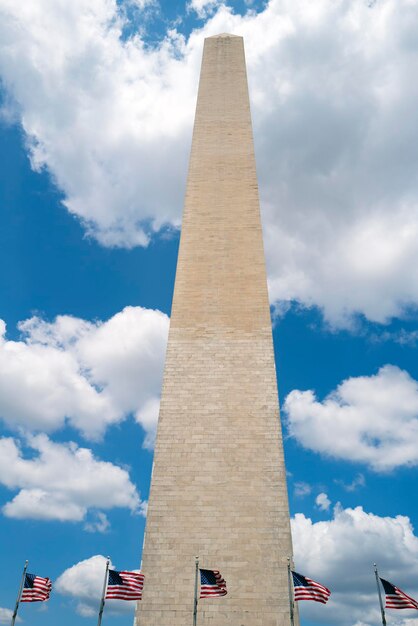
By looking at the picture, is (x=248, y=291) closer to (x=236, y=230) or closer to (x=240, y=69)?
(x=236, y=230)

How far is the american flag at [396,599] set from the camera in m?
15.4

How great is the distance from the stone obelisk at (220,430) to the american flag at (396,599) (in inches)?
139

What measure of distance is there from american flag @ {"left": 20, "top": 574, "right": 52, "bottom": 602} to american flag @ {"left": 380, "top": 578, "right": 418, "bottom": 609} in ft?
33.6

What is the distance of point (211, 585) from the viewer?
15391mm

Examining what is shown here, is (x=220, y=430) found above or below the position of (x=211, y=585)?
above

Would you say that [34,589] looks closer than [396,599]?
No

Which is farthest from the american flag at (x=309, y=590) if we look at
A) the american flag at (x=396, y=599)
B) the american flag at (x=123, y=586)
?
the american flag at (x=123, y=586)

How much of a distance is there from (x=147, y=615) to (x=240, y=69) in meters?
28.0

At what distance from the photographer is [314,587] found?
15.5 metres

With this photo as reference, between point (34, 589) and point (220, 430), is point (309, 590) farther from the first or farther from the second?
point (34, 589)

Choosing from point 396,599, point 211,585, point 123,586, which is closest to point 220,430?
point 211,585

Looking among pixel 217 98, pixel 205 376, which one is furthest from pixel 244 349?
pixel 217 98

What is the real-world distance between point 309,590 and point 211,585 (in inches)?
107

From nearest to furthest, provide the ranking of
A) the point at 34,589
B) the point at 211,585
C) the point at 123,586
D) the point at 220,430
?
the point at 211,585 → the point at 123,586 → the point at 34,589 → the point at 220,430
